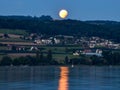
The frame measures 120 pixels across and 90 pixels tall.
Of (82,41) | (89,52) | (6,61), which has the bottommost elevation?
(6,61)

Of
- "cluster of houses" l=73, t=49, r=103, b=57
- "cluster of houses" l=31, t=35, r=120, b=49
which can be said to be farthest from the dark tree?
"cluster of houses" l=31, t=35, r=120, b=49

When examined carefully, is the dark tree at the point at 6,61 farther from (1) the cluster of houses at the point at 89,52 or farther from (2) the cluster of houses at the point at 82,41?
(2) the cluster of houses at the point at 82,41

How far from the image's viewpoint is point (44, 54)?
347 feet

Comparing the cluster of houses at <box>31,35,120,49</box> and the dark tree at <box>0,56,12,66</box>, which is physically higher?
the cluster of houses at <box>31,35,120,49</box>

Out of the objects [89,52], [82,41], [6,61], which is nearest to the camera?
[6,61]

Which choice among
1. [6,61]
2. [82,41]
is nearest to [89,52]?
[82,41]

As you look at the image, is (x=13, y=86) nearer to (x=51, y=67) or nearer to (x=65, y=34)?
(x=51, y=67)

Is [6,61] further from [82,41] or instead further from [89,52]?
[82,41]

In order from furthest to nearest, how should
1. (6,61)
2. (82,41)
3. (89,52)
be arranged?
(82,41)
(89,52)
(6,61)

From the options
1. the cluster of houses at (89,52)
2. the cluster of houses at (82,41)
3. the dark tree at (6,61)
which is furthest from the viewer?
the cluster of houses at (82,41)

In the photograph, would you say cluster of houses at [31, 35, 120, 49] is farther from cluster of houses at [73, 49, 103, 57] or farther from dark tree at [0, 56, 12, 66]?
dark tree at [0, 56, 12, 66]

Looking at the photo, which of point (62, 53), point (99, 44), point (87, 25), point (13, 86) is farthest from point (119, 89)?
point (87, 25)

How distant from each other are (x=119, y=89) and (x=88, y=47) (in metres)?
65.3

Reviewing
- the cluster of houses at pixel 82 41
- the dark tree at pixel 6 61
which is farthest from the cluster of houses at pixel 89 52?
the dark tree at pixel 6 61
